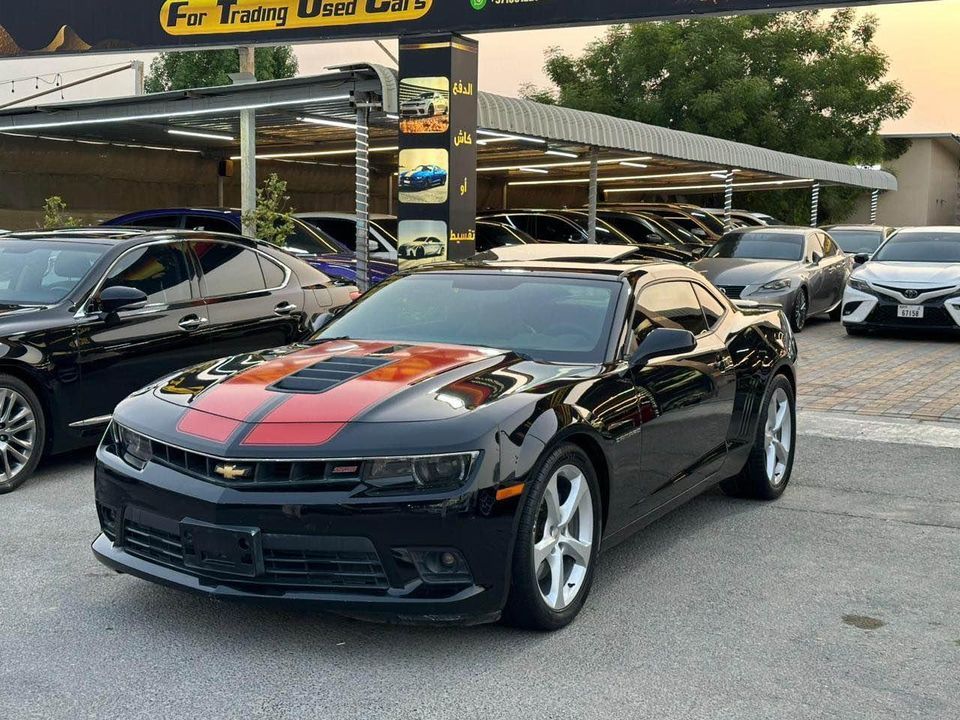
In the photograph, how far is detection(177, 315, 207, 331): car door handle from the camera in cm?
785

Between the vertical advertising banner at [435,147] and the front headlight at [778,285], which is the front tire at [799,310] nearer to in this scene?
the front headlight at [778,285]

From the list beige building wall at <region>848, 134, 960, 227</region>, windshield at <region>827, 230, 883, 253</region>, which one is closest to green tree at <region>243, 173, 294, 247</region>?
windshield at <region>827, 230, 883, 253</region>

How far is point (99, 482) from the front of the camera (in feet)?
15.1

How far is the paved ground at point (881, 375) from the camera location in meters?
9.98

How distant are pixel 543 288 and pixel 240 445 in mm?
1991

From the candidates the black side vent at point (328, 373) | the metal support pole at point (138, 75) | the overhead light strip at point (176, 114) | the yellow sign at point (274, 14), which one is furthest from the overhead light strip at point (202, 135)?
the black side vent at point (328, 373)

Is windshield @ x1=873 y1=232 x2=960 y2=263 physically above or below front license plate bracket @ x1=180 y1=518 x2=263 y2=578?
above

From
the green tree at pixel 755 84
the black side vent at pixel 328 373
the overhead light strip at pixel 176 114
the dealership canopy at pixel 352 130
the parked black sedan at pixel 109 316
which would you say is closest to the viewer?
the black side vent at pixel 328 373

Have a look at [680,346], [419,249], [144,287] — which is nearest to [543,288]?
[680,346]

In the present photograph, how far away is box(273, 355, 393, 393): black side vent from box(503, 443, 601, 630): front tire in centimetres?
91

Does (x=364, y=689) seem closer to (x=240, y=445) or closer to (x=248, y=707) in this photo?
(x=248, y=707)

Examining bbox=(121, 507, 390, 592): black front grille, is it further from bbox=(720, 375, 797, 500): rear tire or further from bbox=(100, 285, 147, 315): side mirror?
bbox=(100, 285, 147, 315): side mirror

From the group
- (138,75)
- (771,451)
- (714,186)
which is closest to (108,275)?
(771,451)

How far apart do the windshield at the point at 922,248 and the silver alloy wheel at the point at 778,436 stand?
1003cm
